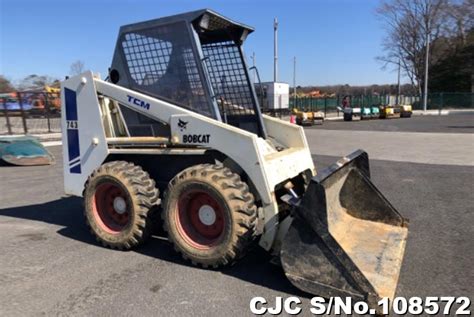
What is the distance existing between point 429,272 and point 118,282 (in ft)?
9.51

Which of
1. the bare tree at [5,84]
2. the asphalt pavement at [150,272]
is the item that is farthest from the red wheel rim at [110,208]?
the bare tree at [5,84]

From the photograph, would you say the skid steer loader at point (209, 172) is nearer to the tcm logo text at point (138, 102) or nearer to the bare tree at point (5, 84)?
the tcm logo text at point (138, 102)

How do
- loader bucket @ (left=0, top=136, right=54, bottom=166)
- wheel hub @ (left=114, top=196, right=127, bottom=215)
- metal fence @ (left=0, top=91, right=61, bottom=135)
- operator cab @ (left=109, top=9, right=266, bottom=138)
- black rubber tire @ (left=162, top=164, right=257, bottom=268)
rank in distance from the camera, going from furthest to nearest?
metal fence @ (left=0, top=91, right=61, bottom=135) → loader bucket @ (left=0, top=136, right=54, bottom=166) → wheel hub @ (left=114, top=196, right=127, bottom=215) → operator cab @ (left=109, top=9, right=266, bottom=138) → black rubber tire @ (left=162, top=164, right=257, bottom=268)

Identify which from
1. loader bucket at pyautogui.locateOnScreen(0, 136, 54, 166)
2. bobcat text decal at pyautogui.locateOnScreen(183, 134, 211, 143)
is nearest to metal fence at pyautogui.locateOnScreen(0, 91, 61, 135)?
loader bucket at pyautogui.locateOnScreen(0, 136, 54, 166)

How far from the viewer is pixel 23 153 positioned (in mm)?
11820

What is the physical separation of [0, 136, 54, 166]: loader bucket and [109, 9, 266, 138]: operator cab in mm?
7499

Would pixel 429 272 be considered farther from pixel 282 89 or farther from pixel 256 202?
pixel 282 89

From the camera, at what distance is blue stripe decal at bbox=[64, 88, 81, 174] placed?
5.32 metres

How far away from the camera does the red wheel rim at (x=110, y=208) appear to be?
495cm

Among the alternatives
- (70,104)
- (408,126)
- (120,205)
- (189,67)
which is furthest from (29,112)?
(408,126)

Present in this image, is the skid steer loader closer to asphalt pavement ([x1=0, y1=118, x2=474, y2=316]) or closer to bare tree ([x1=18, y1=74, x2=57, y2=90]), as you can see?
asphalt pavement ([x1=0, y1=118, x2=474, y2=316])

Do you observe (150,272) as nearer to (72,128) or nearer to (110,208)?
(110,208)

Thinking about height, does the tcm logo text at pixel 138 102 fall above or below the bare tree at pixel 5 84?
below

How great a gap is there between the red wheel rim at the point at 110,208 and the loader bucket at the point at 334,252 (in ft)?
6.71
